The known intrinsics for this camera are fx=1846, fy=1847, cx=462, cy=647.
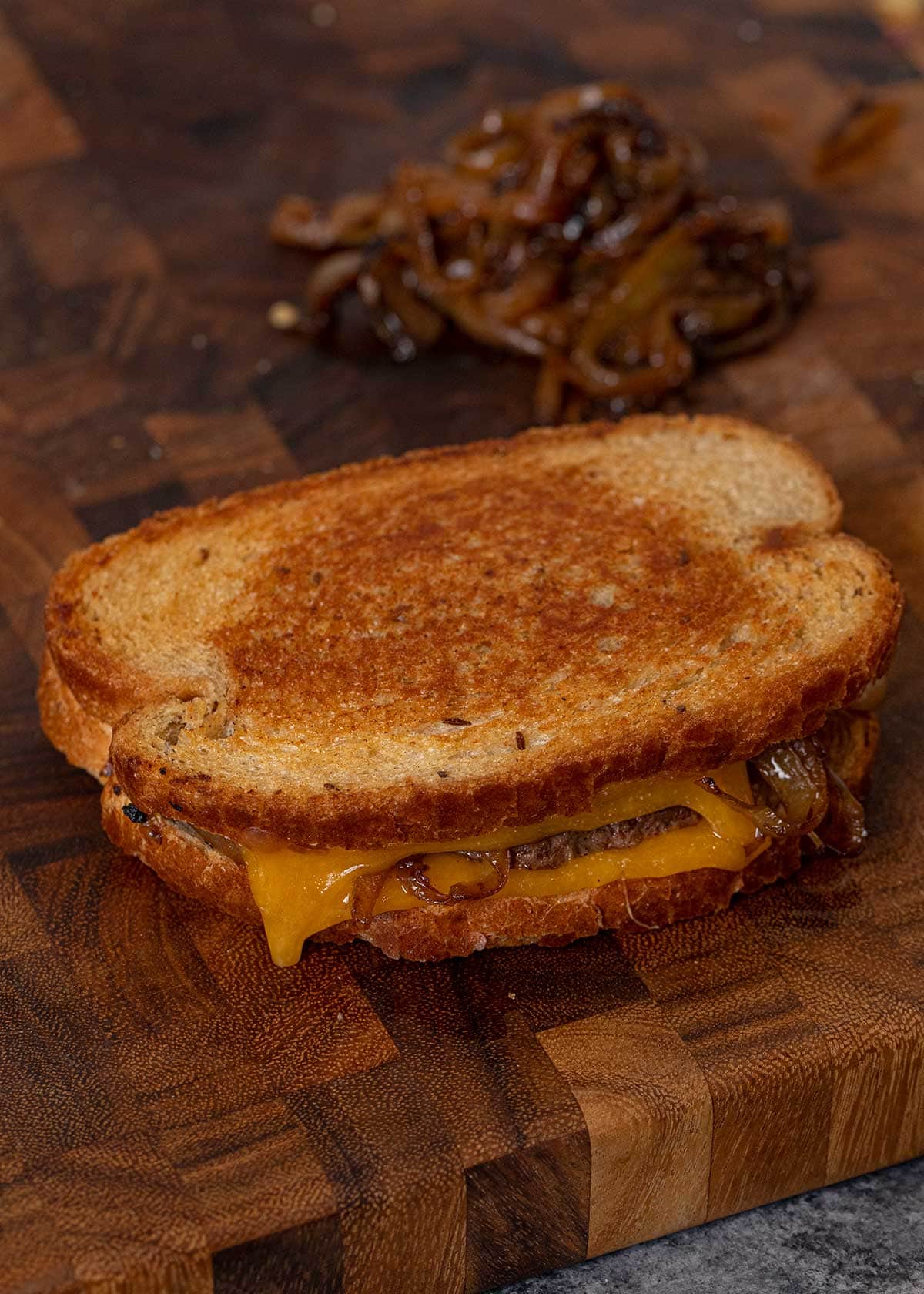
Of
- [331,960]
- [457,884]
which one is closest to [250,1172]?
[331,960]

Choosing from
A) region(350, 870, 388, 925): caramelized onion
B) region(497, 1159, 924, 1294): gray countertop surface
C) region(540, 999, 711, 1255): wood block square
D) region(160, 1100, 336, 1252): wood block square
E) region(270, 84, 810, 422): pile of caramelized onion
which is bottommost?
region(497, 1159, 924, 1294): gray countertop surface

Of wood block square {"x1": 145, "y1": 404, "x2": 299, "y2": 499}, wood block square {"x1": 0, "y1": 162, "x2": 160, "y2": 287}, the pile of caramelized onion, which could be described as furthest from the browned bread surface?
wood block square {"x1": 0, "y1": 162, "x2": 160, "y2": 287}

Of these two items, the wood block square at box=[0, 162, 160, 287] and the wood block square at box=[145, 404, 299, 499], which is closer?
the wood block square at box=[145, 404, 299, 499]

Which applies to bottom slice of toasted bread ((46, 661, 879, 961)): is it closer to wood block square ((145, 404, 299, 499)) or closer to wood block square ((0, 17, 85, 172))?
wood block square ((145, 404, 299, 499))

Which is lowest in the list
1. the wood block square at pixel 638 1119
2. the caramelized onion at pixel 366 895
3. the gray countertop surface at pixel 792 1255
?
the gray countertop surface at pixel 792 1255

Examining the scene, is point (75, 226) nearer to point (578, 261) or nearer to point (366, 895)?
point (578, 261)

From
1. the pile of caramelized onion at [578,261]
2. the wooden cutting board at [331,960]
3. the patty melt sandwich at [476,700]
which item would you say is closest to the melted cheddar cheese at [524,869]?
the patty melt sandwich at [476,700]

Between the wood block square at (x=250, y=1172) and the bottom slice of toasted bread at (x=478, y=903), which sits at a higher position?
the bottom slice of toasted bread at (x=478, y=903)

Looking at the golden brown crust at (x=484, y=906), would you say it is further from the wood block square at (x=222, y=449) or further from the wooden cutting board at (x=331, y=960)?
the wood block square at (x=222, y=449)
